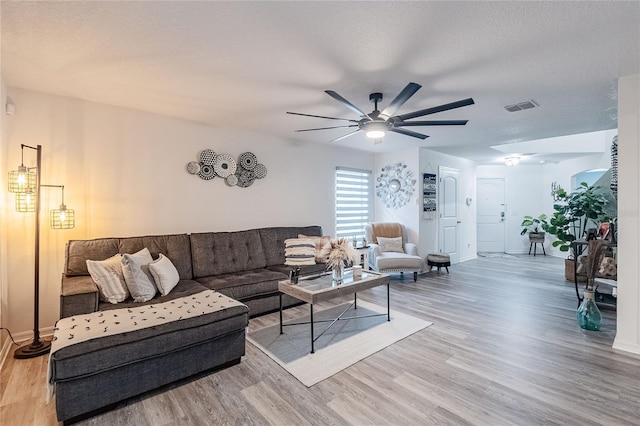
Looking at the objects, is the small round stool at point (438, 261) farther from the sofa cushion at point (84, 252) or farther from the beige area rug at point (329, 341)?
the sofa cushion at point (84, 252)

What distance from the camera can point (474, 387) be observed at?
219cm

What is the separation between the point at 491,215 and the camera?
8578 millimetres

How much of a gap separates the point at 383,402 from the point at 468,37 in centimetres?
260

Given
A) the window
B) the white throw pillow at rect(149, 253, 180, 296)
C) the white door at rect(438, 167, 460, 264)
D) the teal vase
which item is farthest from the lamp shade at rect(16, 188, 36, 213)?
the white door at rect(438, 167, 460, 264)

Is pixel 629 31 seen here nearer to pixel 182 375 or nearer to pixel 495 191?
pixel 182 375

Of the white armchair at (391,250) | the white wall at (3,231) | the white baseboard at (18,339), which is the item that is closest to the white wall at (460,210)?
the white armchair at (391,250)

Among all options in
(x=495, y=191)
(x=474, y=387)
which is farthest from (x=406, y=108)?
(x=495, y=191)

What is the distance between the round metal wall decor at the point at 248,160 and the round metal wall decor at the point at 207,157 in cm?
42

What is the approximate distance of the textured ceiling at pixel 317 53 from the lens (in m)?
1.82

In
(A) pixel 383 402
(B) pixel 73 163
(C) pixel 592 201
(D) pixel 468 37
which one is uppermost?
(D) pixel 468 37

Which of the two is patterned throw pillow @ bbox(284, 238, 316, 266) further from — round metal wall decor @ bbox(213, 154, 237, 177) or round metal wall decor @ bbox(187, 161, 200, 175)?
round metal wall decor @ bbox(187, 161, 200, 175)

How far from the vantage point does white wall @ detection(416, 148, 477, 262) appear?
238 inches

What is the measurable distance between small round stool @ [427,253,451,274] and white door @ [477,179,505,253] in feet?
11.3

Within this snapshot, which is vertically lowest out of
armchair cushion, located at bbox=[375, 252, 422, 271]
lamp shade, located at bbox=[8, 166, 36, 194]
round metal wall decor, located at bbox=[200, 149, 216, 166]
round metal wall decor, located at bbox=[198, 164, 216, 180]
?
armchair cushion, located at bbox=[375, 252, 422, 271]
